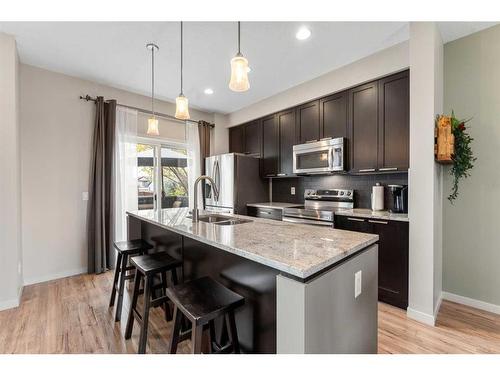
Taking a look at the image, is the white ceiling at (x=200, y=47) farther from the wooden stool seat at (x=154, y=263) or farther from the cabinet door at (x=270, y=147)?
the wooden stool seat at (x=154, y=263)

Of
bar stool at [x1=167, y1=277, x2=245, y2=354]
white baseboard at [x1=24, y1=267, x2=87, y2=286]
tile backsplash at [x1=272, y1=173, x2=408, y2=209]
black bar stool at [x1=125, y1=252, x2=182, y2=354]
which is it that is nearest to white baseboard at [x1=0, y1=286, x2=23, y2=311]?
white baseboard at [x1=24, y1=267, x2=87, y2=286]

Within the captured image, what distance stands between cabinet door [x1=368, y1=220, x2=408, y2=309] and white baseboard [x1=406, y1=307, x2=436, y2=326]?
9 centimetres

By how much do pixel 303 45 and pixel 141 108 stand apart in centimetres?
276

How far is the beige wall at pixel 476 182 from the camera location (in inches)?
92.5

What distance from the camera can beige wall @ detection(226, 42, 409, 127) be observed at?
2627mm

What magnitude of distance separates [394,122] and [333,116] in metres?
0.80

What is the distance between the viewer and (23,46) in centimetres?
264

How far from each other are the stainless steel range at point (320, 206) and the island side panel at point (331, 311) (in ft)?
4.87

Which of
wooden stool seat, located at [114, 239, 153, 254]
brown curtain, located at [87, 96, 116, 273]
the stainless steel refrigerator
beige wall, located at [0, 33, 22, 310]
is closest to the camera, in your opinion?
wooden stool seat, located at [114, 239, 153, 254]

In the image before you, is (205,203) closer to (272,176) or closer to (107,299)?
(272,176)

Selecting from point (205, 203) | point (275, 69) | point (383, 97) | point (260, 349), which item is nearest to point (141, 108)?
point (205, 203)

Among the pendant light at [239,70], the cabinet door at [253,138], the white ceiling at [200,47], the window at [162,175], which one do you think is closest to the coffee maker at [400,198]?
the white ceiling at [200,47]

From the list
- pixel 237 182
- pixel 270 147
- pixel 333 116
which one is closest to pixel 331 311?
pixel 333 116

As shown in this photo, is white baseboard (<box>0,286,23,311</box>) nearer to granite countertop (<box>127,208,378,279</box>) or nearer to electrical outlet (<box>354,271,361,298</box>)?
granite countertop (<box>127,208,378,279</box>)
